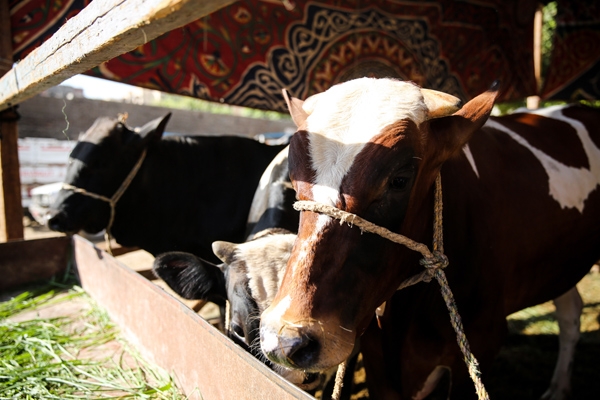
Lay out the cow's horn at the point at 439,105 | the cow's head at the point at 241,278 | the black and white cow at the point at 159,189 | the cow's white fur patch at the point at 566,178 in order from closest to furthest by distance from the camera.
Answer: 1. the cow's horn at the point at 439,105
2. the cow's head at the point at 241,278
3. the cow's white fur patch at the point at 566,178
4. the black and white cow at the point at 159,189

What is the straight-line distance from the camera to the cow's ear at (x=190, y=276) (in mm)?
2131

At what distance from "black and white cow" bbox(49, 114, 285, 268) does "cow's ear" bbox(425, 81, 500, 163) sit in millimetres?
2252

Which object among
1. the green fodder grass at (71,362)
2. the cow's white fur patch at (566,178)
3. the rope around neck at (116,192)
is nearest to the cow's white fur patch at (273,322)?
the green fodder grass at (71,362)

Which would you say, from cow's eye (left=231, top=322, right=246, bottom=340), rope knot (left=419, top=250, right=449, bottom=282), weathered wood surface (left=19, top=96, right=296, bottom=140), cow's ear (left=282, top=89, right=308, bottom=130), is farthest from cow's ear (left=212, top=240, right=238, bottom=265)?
weathered wood surface (left=19, top=96, right=296, bottom=140)

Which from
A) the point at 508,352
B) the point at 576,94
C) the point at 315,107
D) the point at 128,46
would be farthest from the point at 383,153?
the point at 576,94

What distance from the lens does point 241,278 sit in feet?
6.50

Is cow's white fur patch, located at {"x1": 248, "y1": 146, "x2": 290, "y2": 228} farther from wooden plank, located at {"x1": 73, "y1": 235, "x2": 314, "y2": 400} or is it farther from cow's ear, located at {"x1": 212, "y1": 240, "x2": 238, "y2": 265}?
wooden plank, located at {"x1": 73, "y1": 235, "x2": 314, "y2": 400}

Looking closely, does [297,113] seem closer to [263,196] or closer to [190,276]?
[190,276]

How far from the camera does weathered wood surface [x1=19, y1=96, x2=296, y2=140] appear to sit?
958cm

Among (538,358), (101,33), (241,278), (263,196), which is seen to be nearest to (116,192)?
(263,196)

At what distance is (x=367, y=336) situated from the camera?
2135 millimetres

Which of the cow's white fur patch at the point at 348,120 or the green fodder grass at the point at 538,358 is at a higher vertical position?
the cow's white fur patch at the point at 348,120

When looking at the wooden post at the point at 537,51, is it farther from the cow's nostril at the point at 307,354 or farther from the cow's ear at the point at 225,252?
the cow's nostril at the point at 307,354

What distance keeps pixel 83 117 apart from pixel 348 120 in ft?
35.5
